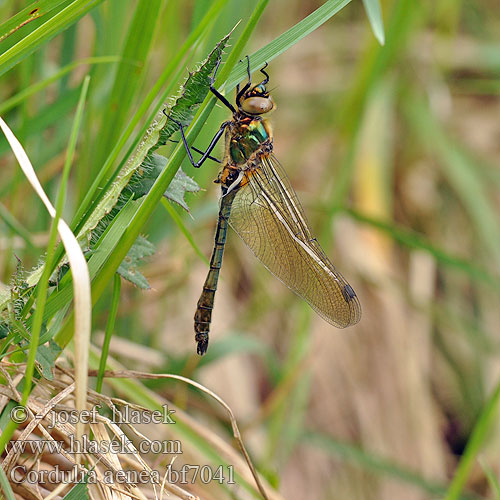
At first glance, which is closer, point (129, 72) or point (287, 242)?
point (129, 72)

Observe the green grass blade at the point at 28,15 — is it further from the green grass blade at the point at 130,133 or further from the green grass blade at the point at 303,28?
the green grass blade at the point at 303,28

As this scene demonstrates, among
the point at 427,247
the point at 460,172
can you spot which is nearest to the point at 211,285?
the point at 427,247

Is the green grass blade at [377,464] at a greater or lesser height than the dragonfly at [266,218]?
lesser

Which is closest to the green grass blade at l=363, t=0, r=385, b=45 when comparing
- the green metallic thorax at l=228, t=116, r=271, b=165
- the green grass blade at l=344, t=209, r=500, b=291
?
the green metallic thorax at l=228, t=116, r=271, b=165

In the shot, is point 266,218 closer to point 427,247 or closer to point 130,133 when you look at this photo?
point 427,247

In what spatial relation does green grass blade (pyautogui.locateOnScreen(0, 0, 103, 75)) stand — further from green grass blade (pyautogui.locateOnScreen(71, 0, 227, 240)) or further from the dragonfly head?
the dragonfly head

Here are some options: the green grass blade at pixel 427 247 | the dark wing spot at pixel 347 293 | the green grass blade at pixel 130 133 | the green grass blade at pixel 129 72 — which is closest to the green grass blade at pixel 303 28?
the green grass blade at pixel 130 133
